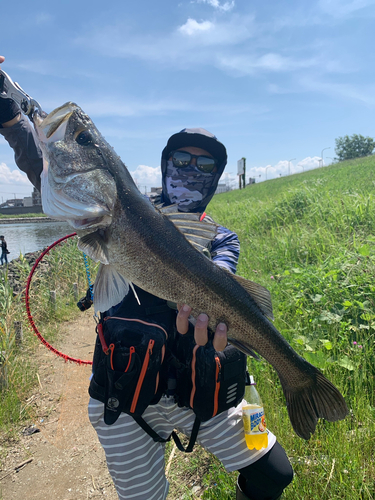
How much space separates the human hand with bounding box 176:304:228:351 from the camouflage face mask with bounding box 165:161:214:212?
125 cm

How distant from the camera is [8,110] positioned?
239 cm

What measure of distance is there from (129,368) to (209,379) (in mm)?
543

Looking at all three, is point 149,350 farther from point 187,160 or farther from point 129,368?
point 187,160

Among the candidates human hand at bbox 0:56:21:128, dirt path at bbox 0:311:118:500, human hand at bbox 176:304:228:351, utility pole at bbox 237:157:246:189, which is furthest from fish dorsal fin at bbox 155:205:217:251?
utility pole at bbox 237:157:246:189

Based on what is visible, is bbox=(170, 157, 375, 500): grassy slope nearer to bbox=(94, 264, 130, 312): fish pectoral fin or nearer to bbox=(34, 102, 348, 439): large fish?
bbox=(34, 102, 348, 439): large fish

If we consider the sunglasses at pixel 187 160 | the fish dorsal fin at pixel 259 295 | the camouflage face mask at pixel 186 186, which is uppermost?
the sunglasses at pixel 187 160

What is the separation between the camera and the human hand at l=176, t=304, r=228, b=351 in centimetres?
199

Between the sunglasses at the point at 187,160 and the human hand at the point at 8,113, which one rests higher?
the human hand at the point at 8,113

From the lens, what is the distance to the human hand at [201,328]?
199 cm

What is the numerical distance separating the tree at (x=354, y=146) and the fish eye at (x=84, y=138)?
8921 cm

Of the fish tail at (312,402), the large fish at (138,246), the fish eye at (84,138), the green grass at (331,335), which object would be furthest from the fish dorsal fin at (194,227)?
the green grass at (331,335)

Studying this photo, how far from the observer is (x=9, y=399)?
13.5 feet

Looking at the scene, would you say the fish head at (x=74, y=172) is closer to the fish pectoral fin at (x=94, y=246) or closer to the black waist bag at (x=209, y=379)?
the fish pectoral fin at (x=94, y=246)

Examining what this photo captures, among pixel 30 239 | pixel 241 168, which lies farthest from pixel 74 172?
pixel 241 168
